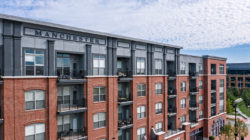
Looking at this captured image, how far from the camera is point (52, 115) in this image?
18578 mm

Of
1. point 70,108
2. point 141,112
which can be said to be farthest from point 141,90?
point 70,108

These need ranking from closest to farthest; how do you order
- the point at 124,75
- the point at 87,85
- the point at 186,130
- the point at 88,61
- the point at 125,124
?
1. the point at 87,85
2. the point at 88,61
3. the point at 125,124
4. the point at 124,75
5. the point at 186,130

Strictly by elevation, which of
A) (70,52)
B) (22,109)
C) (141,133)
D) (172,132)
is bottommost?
(172,132)

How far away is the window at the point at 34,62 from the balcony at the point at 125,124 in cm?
1165

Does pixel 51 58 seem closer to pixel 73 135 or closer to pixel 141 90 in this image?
pixel 73 135

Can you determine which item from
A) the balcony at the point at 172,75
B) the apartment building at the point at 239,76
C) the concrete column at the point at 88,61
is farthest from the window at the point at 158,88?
the apartment building at the point at 239,76

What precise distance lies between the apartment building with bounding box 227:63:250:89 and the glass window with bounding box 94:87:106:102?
98.1 metres

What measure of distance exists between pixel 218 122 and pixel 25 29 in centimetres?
4166

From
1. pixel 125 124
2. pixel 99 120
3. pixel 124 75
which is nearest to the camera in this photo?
pixel 99 120

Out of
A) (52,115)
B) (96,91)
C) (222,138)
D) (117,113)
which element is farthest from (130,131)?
(222,138)

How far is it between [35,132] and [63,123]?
3.11 metres

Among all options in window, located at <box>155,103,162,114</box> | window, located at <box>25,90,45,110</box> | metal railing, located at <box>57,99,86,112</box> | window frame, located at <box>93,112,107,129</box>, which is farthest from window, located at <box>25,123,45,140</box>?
window, located at <box>155,103,162,114</box>

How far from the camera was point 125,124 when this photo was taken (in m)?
24.8

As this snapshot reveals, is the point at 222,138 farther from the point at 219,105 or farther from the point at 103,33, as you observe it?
the point at 103,33
